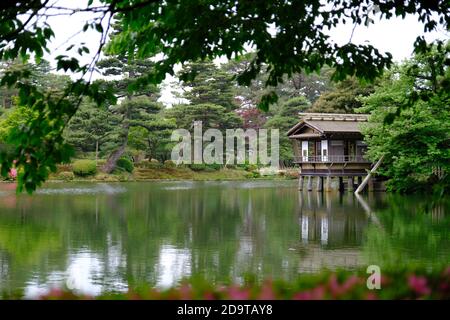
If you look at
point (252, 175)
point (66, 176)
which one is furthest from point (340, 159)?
point (66, 176)

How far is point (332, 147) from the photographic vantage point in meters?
31.4

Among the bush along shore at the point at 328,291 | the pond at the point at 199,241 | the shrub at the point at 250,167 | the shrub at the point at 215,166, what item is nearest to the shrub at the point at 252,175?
the shrub at the point at 250,167

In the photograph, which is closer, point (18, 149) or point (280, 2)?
point (18, 149)

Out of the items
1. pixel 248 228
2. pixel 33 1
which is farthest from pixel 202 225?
pixel 33 1

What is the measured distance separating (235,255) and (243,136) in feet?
121

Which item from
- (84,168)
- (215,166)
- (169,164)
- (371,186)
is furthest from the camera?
(215,166)

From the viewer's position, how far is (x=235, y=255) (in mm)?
11047

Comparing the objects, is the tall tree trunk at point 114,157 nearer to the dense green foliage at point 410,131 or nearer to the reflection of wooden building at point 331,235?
the dense green foliage at point 410,131

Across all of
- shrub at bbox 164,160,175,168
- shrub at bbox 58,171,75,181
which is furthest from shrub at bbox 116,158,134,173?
shrub at bbox 58,171,75,181

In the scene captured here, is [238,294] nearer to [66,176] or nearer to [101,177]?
[66,176]

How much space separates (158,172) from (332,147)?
17634mm

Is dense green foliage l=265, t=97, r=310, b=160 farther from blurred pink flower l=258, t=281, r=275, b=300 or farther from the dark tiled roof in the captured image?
blurred pink flower l=258, t=281, r=275, b=300

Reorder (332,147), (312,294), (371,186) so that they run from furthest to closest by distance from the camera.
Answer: (332,147)
(371,186)
(312,294)
